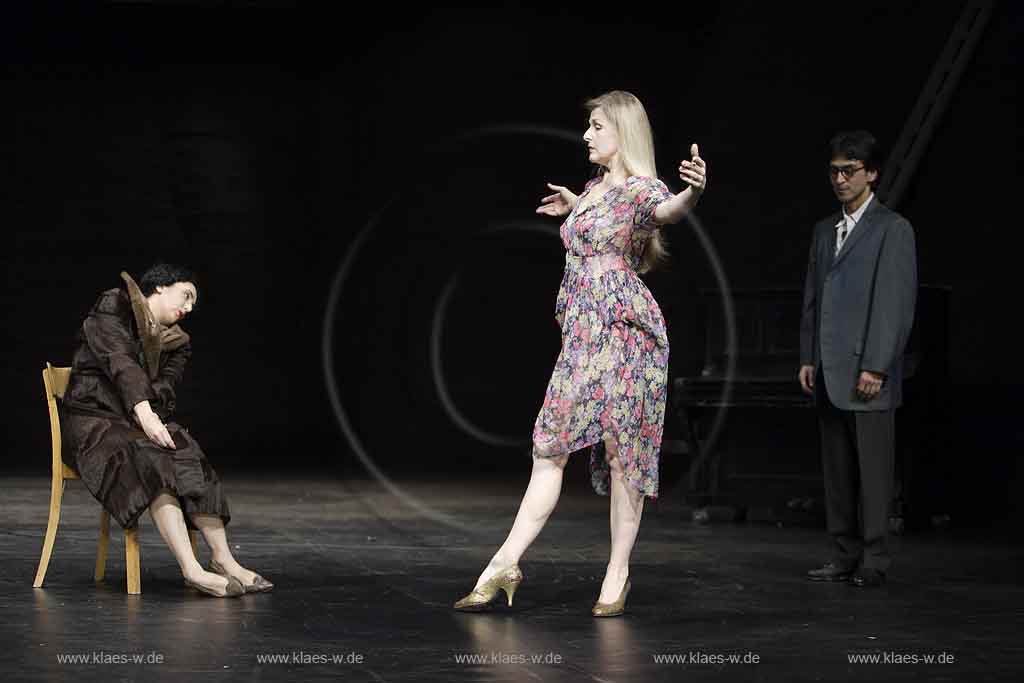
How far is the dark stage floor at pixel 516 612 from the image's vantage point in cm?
338

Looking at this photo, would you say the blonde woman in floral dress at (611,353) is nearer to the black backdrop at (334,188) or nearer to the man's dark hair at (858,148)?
the man's dark hair at (858,148)

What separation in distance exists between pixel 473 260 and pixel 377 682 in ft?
27.3

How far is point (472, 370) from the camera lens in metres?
11.5

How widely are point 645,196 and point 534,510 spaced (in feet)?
2.81

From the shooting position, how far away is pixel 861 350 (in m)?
4.91

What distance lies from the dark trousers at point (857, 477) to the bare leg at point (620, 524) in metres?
1.05

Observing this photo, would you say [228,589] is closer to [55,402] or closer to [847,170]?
[55,402]

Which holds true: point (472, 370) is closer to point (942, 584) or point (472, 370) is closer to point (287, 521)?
point (287, 521)

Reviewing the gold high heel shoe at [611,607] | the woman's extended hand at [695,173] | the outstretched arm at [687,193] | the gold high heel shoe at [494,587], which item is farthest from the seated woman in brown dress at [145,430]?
the woman's extended hand at [695,173]

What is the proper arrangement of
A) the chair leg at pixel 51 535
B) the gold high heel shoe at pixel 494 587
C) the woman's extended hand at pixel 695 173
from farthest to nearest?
the chair leg at pixel 51 535 → the gold high heel shoe at pixel 494 587 → the woman's extended hand at pixel 695 173

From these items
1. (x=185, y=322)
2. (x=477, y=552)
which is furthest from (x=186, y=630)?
(x=185, y=322)

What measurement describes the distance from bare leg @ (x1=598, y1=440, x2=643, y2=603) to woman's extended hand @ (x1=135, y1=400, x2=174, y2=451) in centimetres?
121

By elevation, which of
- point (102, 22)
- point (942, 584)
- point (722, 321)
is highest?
point (102, 22)

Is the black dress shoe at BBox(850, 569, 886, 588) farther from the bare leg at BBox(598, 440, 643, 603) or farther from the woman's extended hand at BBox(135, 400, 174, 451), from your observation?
the woman's extended hand at BBox(135, 400, 174, 451)
